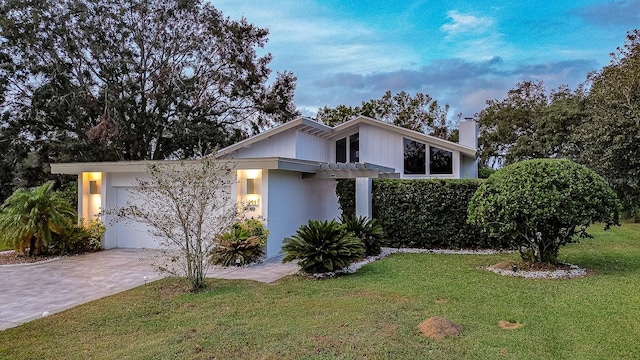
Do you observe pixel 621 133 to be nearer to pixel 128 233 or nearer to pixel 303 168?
pixel 303 168

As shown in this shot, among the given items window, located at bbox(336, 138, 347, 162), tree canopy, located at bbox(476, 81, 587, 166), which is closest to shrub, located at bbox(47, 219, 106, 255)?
window, located at bbox(336, 138, 347, 162)

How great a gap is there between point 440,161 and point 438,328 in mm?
12829

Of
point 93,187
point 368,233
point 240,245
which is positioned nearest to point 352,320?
point 240,245

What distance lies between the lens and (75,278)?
8.86 metres

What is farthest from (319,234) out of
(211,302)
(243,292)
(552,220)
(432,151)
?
(432,151)

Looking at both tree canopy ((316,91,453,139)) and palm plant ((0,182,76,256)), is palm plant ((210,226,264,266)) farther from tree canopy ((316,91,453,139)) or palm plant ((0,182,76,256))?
tree canopy ((316,91,453,139))

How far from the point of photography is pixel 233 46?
24656 mm

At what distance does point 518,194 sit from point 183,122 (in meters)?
19.8

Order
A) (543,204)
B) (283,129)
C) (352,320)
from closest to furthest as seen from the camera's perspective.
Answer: (352,320)
(543,204)
(283,129)

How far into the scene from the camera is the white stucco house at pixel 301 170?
11250 millimetres

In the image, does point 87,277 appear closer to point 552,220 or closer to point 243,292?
point 243,292

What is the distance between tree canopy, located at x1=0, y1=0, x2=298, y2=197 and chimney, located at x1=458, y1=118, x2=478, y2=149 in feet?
38.2

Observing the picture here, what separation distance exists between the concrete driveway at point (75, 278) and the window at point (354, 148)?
8274mm

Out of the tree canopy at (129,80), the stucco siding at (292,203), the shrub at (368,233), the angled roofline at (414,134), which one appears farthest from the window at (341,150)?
the shrub at (368,233)
